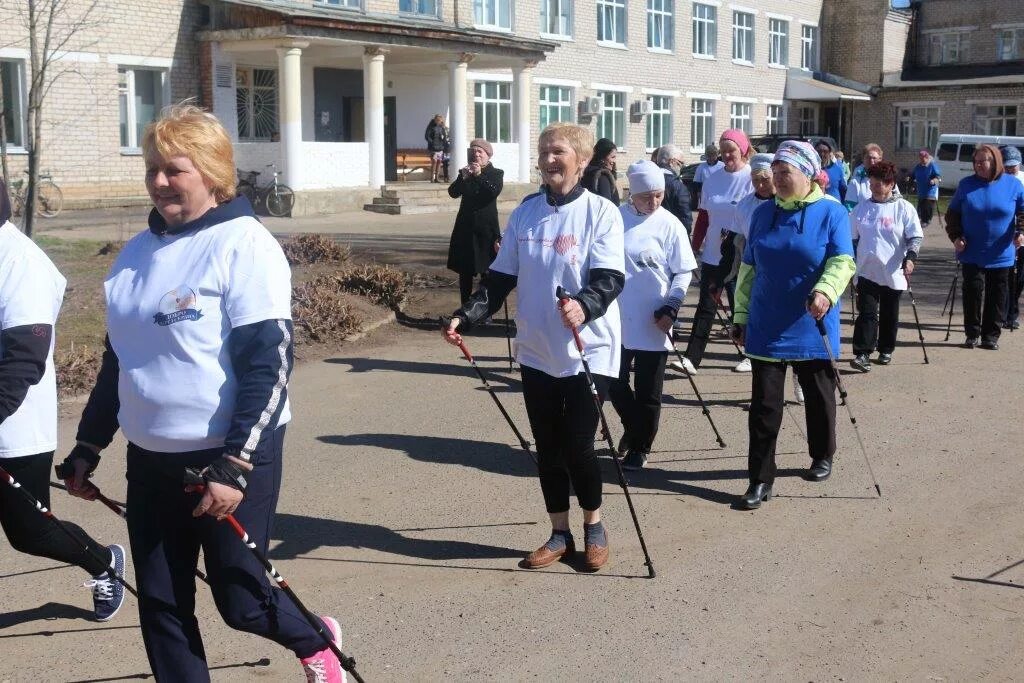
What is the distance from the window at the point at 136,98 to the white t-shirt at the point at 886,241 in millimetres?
19907

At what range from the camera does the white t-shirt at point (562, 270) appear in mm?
5238

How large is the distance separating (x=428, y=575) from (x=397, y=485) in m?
1.58

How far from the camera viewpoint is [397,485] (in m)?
7.04

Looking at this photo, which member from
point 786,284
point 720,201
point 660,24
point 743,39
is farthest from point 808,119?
point 786,284

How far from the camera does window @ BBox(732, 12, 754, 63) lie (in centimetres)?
4738

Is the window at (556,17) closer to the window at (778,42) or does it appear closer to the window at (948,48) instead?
the window at (778,42)

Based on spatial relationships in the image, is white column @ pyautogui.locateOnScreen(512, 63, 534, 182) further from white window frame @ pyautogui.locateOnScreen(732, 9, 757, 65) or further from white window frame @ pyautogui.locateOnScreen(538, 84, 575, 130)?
white window frame @ pyautogui.locateOnScreen(732, 9, 757, 65)

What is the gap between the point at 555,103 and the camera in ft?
125

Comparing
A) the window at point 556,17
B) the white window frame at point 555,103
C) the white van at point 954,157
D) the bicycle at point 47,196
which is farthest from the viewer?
the white van at point 954,157

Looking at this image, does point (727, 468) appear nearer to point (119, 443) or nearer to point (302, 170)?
point (119, 443)

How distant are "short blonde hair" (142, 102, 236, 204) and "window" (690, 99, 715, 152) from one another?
42.6 metres

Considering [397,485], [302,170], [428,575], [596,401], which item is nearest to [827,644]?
[596,401]

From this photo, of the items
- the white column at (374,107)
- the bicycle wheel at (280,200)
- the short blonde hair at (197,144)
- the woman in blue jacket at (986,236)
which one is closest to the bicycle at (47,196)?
the bicycle wheel at (280,200)

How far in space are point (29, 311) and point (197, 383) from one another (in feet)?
3.35
